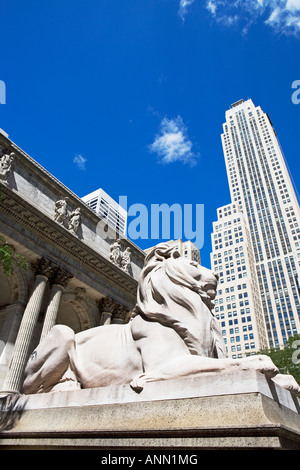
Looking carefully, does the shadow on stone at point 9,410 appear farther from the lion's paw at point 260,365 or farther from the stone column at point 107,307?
the stone column at point 107,307

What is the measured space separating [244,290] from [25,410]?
A: 8116cm

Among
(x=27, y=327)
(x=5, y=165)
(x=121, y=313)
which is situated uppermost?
(x=5, y=165)

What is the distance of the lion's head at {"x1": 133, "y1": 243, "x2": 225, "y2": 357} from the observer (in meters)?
3.77

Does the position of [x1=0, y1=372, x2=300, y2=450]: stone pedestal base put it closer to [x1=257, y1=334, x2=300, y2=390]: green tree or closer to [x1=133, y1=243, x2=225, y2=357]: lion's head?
[x1=133, y1=243, x2=225, y2=357]: lion's head

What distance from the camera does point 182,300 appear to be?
4000 millimetres

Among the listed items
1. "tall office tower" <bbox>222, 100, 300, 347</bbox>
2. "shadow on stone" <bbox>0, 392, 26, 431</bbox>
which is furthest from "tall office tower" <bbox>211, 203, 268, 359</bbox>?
"shadow on stone" <bbox>0, 392, 26, 431</bbox>

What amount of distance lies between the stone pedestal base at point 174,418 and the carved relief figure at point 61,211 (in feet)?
66.3

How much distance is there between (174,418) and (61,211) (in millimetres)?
21807

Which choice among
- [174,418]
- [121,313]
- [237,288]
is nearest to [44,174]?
[121,313]

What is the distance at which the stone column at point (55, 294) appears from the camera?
760 inches

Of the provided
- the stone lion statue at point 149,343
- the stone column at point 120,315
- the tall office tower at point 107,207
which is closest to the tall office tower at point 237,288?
the tall office tower at point 107,207

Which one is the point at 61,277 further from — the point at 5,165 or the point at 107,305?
the point at 5,165
